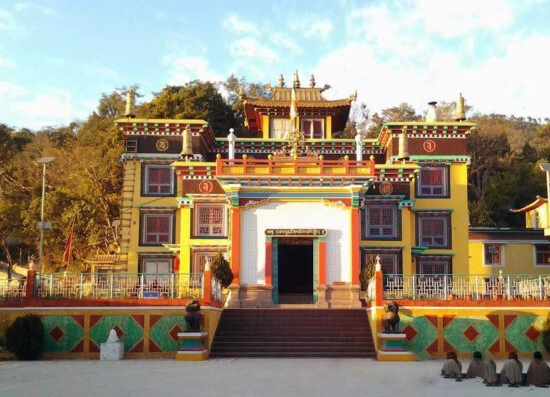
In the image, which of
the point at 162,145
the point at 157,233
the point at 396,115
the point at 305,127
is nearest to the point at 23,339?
the point at 157,233

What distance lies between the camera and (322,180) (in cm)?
2670

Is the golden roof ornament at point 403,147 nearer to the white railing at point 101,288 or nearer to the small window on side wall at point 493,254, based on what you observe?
the small window on side wall at point 493,254

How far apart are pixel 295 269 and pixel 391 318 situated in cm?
994

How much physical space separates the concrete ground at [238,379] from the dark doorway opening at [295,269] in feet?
31.0

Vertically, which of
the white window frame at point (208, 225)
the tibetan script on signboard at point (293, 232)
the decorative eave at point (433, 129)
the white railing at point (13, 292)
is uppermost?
the decorative eave at point (433, 129)

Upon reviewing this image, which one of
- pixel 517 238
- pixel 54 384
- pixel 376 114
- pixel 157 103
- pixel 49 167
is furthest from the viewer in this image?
pixel 376 114

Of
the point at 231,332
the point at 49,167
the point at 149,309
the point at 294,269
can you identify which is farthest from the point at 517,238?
the point at 49,167

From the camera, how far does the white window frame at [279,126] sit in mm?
35969

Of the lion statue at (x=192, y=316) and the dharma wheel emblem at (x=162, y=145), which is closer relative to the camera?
the lion statue at (x=192, y=316)

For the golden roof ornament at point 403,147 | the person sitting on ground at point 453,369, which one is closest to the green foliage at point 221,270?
the person sitting on ground at point 453,369

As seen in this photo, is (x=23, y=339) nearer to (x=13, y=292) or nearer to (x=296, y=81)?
(x=13, y=292)

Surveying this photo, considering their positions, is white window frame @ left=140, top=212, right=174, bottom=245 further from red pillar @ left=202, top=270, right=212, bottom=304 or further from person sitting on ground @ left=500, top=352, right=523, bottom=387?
person sitting on ground @ left=500, top=352, right=523, bottom=387

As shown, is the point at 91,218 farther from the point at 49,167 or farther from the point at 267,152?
the point at 267,152

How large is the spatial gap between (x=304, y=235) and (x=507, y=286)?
26.0 feet
